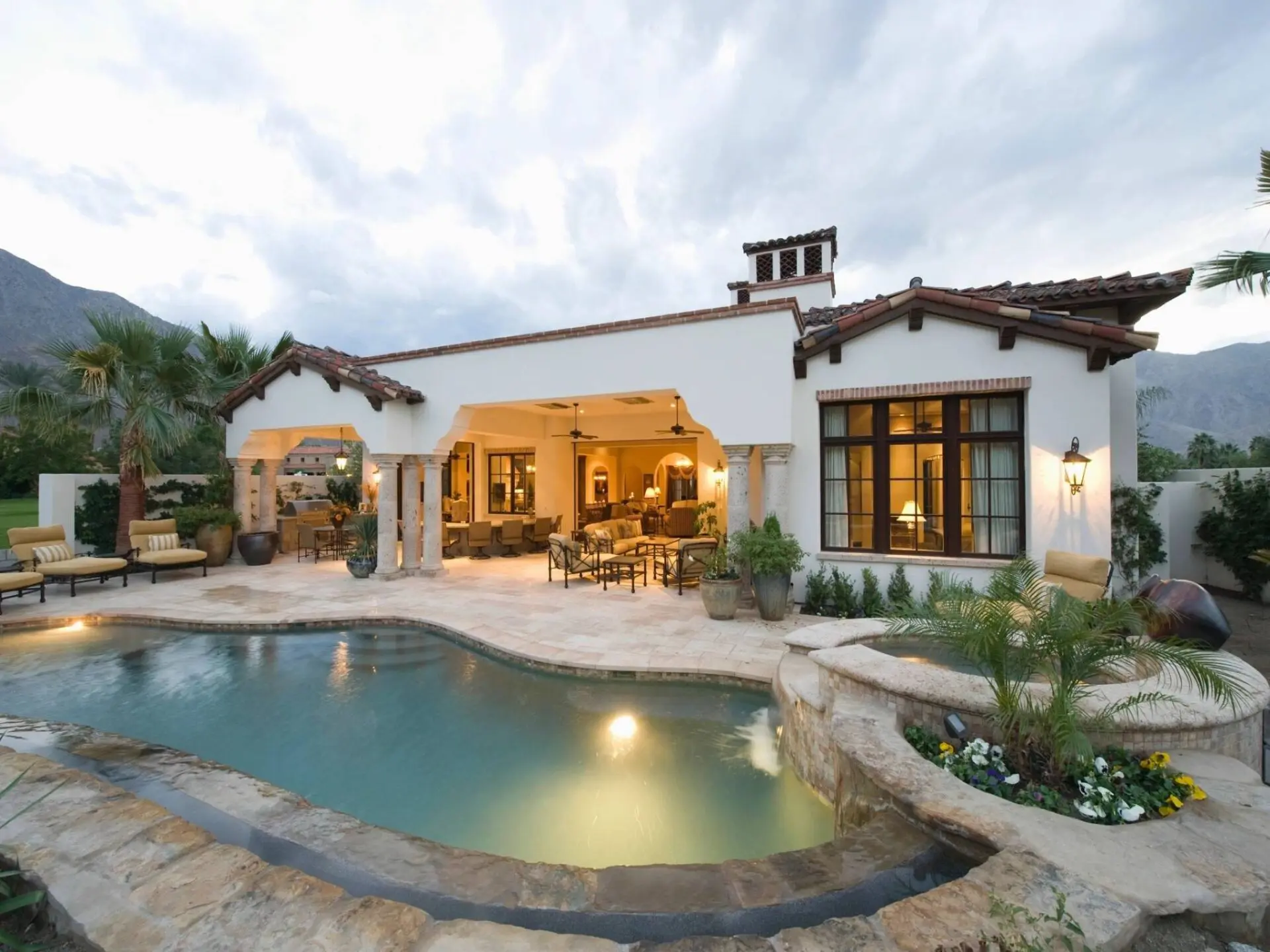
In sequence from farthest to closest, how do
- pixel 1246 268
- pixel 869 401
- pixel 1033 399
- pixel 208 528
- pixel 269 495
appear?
1. pixel 269 495
2. pixel 208 528
3. pixel 869 401
4. pixel 1033 399
5. pixel 1246 268

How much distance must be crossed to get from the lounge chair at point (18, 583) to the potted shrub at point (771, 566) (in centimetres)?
1146

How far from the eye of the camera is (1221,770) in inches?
119

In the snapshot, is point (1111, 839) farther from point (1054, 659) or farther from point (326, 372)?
point (326, 372)

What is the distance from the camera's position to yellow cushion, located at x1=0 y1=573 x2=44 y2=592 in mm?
8172

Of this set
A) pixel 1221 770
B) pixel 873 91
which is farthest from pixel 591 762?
pixel 873 91

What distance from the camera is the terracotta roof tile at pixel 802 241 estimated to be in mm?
13477

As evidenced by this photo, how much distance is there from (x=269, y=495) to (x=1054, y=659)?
50.1ft

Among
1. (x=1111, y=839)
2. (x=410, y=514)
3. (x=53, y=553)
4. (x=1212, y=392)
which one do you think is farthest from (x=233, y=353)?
(x=1212, y=392)

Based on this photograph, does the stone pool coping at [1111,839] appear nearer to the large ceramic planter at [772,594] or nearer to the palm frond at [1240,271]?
the large ceramic planter at [772,594]

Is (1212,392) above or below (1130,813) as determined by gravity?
above

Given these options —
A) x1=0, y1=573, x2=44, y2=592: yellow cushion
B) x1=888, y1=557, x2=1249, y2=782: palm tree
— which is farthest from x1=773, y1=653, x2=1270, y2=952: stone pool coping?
x1=0, y1=573, x2=44, y2=592: yellow cushion

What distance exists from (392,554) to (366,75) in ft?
29.7

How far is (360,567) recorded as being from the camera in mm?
10742

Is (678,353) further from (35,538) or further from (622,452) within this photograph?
(35,538)
